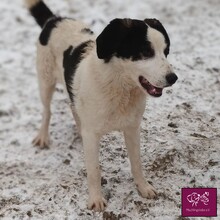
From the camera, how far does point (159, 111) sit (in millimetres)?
4746

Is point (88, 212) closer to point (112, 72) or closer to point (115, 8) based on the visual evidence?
point (112, 72)

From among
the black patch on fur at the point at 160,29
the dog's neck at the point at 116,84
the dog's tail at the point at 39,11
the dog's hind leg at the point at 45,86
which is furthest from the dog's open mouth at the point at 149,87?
the dog's tail at the point at 39,11

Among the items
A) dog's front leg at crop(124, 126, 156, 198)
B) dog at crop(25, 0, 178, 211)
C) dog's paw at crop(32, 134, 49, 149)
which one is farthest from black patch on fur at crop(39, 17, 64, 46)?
dog's front leg at crop(124, 126, 156, 198)

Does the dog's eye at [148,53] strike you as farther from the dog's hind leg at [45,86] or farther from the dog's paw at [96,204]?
the dog's hind leg at [45,86]

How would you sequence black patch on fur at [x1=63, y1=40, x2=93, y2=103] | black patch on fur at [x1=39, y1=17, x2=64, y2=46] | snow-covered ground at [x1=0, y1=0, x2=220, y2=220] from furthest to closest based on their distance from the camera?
black patch on fur at [x1=39, y1=17, x2=64, y2=46] → snow-covered ground at [x1=0, y1=0, x2=220, y2=220] → black patch on fur at [x1=63, y1=40, x2=93, y2=103]

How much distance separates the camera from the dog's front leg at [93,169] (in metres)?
3.31

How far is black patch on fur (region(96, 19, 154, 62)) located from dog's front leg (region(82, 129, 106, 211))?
0.82 metres

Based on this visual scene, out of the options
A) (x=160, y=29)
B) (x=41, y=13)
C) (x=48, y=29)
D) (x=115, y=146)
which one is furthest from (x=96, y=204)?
(x=41, y=13)

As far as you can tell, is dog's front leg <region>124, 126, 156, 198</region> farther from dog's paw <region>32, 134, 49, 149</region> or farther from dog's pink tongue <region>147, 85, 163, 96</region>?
dog's paw <region>32, 134, 49, 149</region>

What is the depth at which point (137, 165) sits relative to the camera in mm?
3596

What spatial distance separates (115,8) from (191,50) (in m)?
1.92

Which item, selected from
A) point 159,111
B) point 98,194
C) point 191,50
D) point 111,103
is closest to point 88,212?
point 98,194

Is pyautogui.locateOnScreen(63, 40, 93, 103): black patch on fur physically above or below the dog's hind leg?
above

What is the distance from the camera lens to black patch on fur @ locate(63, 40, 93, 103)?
3.43m
